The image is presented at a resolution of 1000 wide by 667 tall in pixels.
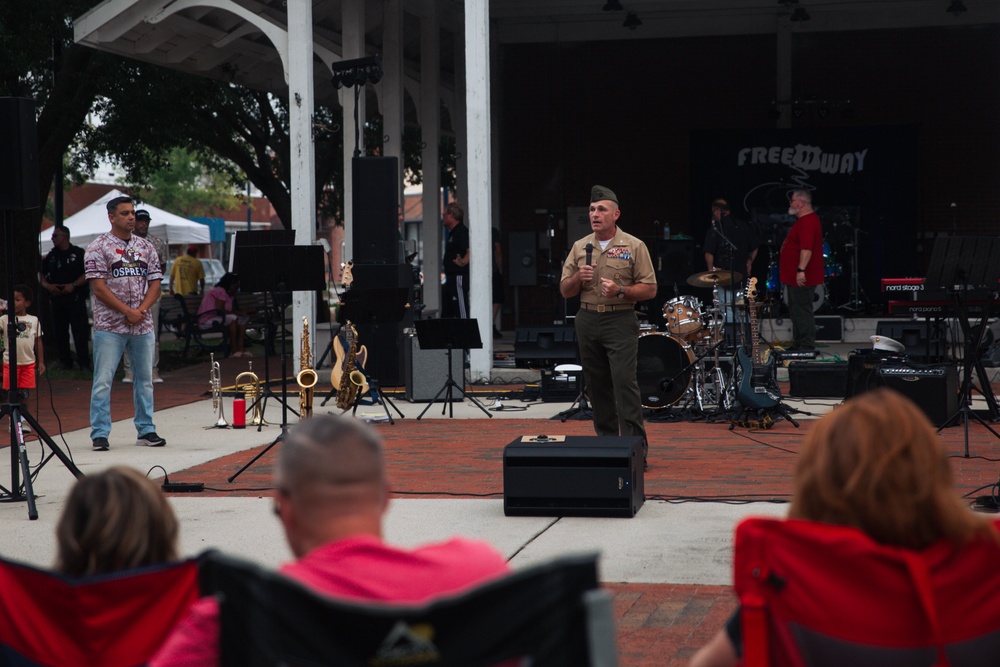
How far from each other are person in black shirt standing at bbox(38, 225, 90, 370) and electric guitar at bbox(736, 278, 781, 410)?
9431 mm

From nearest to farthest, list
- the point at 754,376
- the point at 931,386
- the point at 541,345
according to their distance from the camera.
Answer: the point at 931,386, the point at 754,376, the point at 541,345

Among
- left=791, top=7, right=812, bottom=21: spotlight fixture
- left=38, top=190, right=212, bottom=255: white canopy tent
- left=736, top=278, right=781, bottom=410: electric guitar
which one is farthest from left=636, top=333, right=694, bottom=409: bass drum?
left=38, top=190, right=212, bottom=255: white canopy tent

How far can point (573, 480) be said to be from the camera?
7359 millimetres

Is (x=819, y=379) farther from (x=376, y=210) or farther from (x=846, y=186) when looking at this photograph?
(x=846, y=186)

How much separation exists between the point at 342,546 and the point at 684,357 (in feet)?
31.7

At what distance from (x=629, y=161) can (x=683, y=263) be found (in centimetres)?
884

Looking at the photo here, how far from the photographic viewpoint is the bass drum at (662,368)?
1164 centimetres

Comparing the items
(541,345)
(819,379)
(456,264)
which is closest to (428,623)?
(819,379)

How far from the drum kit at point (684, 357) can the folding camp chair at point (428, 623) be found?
9.59 m

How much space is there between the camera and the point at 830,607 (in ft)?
7.84

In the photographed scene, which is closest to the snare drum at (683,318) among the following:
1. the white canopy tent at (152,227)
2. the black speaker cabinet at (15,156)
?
the black speaker cabinet at (15,156)

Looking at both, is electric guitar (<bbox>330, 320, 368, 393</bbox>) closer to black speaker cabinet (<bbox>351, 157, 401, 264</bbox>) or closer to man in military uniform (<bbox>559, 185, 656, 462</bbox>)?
black speaker cabinet (<bbox>351, 157, 401, 264</bbox>)

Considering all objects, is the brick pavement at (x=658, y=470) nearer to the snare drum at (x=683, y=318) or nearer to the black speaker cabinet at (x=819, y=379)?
the snare drum at (x=683, y=318)

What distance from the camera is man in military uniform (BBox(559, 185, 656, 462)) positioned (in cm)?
859
